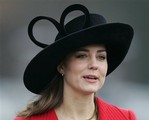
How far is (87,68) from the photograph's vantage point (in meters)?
3.10

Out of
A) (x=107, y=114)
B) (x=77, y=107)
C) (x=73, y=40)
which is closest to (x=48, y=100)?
(x=77, y=107)

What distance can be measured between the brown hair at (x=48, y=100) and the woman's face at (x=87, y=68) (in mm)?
210

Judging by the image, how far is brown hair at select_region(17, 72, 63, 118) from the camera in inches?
133

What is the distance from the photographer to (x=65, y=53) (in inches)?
124

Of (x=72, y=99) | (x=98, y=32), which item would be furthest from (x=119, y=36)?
(x=72, y=99)

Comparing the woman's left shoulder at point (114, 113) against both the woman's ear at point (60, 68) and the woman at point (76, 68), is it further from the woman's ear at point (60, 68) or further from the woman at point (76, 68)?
the woman's ear at point (60, 68)

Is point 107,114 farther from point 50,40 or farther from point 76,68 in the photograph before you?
point 50,40

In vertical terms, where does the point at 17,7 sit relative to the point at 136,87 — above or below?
above

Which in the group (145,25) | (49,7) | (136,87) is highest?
(49,7)

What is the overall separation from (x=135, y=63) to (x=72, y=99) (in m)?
2.93

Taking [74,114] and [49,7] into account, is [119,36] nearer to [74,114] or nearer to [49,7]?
[74,114]

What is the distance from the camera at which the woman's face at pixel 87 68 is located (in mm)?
3100

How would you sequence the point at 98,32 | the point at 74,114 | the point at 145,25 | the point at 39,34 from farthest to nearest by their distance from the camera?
the point at 145,25 < the point at 39,34 < the point at 74,114 < the point at 98,32

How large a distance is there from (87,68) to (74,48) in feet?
0.46
